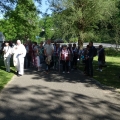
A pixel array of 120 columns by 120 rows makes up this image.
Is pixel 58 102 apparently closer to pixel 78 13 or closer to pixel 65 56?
pixel 65 56

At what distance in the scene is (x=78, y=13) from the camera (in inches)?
1106

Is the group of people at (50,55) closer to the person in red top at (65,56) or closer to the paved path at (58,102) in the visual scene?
the person in red top at (65,56)

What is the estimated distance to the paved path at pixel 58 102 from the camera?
19.1ft

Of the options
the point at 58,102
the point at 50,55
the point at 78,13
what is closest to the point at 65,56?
the point at 50,55

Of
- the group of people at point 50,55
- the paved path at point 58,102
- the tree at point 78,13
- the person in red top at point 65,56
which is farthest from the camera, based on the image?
Answer: the tree at point 78,13

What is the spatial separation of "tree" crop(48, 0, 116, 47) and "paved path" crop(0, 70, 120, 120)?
19.6 meters

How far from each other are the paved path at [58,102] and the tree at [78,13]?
19597mm

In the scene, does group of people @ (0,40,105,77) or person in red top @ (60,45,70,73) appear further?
person in red top @ (60,45,70,73)

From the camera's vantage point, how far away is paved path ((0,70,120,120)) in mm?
5820

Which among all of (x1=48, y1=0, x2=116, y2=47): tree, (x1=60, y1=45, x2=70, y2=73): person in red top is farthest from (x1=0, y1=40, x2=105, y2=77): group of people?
(x1=48, y1=0, x2=116, y2=47): tree

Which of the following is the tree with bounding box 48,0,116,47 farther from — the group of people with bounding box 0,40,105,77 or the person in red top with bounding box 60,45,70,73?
the person in red top with bounding box 60,45,70,73

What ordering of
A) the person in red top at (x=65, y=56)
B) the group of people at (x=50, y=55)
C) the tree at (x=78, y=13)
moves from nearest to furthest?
the group of people at (x=50, y=55) < the person in red top at (x=65, y=56) < the tree at (x=78, y=13)

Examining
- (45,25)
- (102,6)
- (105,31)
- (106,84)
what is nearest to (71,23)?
(102,6)

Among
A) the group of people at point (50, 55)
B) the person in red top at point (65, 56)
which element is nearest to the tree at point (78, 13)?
the group of people at point (50, 55)
